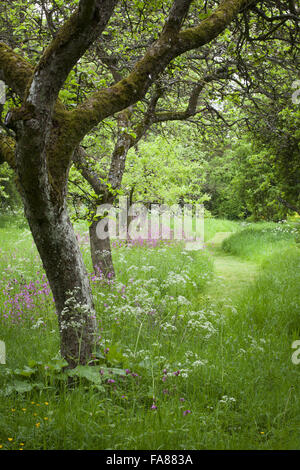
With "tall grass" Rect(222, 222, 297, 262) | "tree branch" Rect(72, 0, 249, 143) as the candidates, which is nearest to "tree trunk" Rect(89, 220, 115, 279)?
"tree branch" Rect(72, 0, 249, 143)

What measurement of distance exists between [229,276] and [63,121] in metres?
8.16

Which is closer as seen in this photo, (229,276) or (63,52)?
(63,52)

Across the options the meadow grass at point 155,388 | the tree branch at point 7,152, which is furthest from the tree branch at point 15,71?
the meadow grass at point 155,388

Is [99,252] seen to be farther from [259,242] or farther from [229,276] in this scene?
[259,242]

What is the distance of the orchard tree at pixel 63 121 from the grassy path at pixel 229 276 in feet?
10.8

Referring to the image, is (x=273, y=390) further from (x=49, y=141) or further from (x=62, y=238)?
(x=49, y=141)

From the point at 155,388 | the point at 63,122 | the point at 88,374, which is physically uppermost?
the point at 63,122

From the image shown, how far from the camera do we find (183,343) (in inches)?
194

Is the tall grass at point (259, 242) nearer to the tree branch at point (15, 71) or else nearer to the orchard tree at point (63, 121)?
the orchard tree at point (63, 121)

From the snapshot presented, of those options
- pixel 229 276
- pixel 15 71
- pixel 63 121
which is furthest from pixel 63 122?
pixel 229 276

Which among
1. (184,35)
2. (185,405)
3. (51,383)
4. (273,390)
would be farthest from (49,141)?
(273,390)

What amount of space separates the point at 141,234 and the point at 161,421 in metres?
13.6

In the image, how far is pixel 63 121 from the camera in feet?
12.2

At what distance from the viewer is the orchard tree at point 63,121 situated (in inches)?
122
